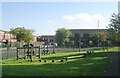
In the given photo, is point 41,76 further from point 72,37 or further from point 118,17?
point 72,37

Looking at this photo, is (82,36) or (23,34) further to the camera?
(82,36)

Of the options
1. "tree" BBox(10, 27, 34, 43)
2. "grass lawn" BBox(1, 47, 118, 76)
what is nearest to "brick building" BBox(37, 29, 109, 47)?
"tree" BBox(10, 27, 34, 43)

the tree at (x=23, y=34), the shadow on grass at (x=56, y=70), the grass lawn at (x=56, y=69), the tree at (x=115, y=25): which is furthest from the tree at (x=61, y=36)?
the shadow on grass at (x=56, y=70)

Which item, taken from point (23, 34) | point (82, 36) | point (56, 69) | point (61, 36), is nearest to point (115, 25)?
point (56, 69)

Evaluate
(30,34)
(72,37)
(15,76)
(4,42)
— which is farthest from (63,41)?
(15,76)

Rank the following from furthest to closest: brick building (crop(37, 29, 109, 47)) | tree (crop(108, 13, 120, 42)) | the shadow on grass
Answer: brick building (crop(37, 29, 109, 47)) < tree (crop(108, 13, 120, 42)) < the shadow on grass

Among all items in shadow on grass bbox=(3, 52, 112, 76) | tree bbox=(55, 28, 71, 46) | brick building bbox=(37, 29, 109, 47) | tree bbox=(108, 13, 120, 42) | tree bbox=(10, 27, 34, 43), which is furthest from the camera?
brick building bbox=(37, 29, 109, 47)

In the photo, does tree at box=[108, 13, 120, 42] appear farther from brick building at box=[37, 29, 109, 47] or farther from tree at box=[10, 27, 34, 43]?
brick building at box=[37, 29, 109, 47]

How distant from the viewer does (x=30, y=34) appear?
10438cm

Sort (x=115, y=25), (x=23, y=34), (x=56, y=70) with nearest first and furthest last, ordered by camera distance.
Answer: (x=56, y=70), (x=115, y=25), (x=23, y=34)

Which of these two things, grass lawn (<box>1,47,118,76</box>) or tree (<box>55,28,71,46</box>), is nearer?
grass lawn (<box>1,47,118,76</box>)

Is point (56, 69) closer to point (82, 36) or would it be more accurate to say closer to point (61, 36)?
point (61, 36)

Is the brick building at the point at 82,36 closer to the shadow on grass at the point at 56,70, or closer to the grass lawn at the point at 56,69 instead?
the grass lawn at the point at 56,69

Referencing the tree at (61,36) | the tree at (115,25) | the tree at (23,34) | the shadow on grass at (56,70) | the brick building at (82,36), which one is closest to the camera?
the shadow on grass at (56,70)
